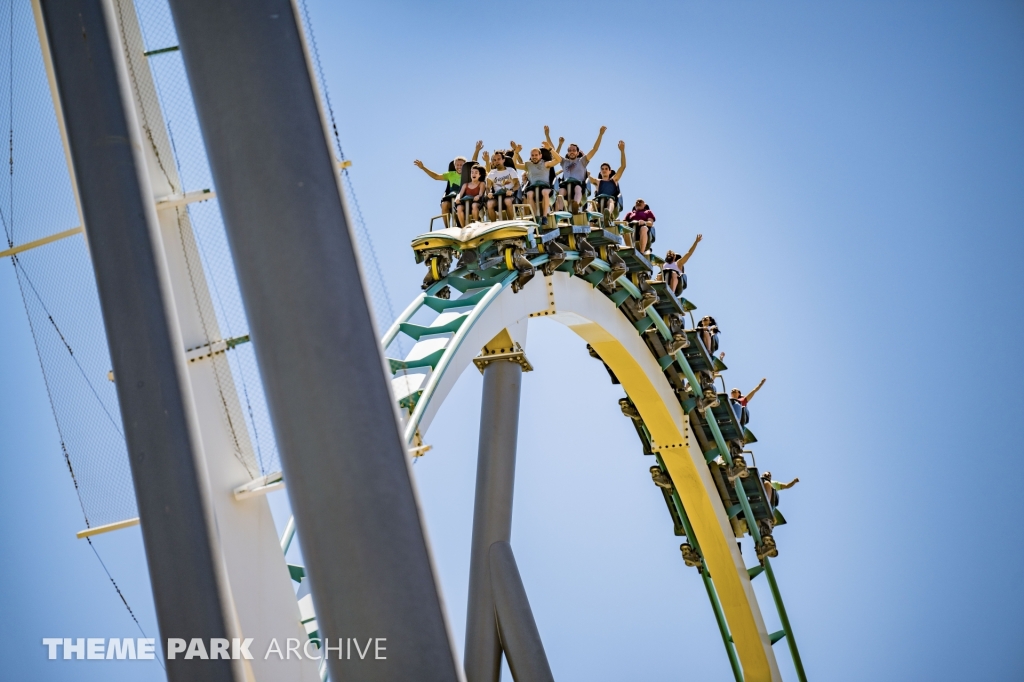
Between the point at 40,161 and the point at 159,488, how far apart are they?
2818 mm

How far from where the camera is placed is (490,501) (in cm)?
1388

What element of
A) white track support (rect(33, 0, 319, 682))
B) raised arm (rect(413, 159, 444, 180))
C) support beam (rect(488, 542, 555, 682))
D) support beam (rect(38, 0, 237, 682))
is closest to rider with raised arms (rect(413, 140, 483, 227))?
raised arm (rect(413, 159, 444, 180))

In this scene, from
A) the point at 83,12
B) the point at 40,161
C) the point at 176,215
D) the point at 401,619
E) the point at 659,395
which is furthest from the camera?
the point at 659,395

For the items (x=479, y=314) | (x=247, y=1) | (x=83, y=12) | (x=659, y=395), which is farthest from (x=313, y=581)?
(x=659, y=395)

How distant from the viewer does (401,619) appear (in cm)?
295

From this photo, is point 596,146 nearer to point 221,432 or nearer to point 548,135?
point 548,135

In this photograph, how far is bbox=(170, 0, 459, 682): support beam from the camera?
2957 millimetres

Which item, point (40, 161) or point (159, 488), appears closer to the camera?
point (159, 488)

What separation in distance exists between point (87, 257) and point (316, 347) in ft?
13.7

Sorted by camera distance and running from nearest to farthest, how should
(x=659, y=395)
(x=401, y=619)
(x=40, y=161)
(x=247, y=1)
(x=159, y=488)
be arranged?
A: (x=401, y=619)
(x=247, y=1)
(x=159, y=488)
(x=40, y=161)
(x=659, y=395)

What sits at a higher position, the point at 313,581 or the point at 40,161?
the point at 40,161

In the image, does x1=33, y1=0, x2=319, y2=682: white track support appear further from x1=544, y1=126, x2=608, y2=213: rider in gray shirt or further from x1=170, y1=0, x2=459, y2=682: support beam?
x1=544, y1=126, x2=608, y2=213: rider in gray shirt

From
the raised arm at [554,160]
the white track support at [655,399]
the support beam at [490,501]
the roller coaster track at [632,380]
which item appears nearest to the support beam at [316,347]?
the roller coaster track at [632,380]

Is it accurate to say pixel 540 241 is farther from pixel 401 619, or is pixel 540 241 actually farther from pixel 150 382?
pixel 401 619
